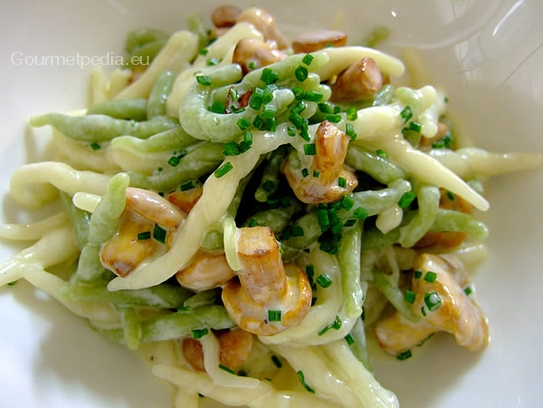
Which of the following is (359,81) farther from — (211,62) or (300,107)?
(211,62)

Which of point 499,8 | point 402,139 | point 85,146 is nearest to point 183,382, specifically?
point 85,146

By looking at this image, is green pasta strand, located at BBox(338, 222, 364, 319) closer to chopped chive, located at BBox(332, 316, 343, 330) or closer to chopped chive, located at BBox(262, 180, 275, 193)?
chopped chive, located at BBox(332, 316, 343, 330)

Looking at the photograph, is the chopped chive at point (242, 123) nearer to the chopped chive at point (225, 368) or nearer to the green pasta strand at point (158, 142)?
the green pasta strand at point (158, 142)

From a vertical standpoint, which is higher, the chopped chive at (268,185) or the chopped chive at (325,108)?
the chopped chive at (325,108)

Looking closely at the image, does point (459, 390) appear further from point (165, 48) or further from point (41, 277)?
point (165, 48)

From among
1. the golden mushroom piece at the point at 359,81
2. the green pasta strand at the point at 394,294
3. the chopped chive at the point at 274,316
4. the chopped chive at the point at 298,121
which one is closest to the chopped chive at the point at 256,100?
the chopped chive at the point at 298,121
